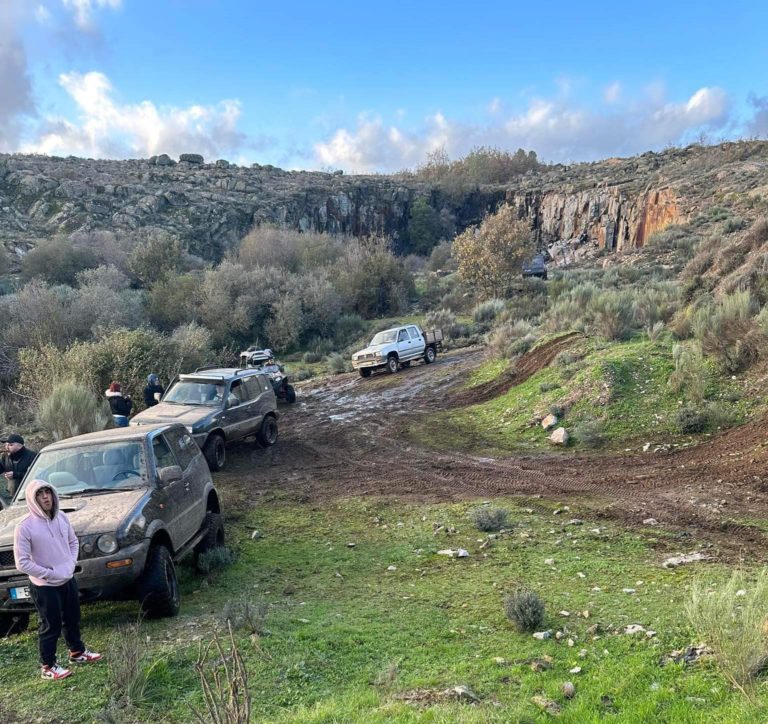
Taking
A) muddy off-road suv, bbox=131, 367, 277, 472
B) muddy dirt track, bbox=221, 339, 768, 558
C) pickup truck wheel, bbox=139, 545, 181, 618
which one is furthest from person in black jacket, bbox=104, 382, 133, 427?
pickup truck wheel, bbox=139, 545, 181, 618

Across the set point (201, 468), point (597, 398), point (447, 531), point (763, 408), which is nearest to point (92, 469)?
point (201, 468)

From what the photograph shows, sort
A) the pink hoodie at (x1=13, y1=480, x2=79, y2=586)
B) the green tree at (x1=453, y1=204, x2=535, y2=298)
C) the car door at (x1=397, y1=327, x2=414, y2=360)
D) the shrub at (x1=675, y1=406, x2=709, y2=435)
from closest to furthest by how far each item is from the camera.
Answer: the pink hoodie at (x1=13, y1=480, x2=79, y2=586) < the shrub at (x1=675, y1=406, x2=709, y2=435) < the car door at (x1=397, y1=327, x2=414, y2=360) < the green tree at (x1=453, y1=204, x2=535, y2=298)

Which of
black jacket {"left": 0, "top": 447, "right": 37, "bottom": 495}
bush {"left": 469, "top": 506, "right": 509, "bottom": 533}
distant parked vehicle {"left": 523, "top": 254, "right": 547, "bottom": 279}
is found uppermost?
distant parked vehicle {"left": 523, "top": 254, "right": 547, "bottom": 279}

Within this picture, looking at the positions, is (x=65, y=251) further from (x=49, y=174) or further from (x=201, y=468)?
(x=201, y=468)

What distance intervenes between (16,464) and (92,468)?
2285 millimetres

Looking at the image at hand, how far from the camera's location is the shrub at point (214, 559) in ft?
23.9

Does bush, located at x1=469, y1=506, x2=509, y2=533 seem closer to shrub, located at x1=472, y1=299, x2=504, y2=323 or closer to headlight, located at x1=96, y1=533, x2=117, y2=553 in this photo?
headlight, located at x1=96, y1=533, x2=117, y2=553

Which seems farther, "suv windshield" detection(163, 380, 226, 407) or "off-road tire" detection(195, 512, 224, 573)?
"suv windshield" detection(163, 380, 226, 407)

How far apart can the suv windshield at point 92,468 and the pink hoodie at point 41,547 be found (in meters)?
1.54

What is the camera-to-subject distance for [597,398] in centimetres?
1350

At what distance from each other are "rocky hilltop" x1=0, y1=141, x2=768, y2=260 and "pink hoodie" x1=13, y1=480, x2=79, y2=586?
42.2 meters

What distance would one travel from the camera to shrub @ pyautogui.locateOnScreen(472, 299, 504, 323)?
32594mm

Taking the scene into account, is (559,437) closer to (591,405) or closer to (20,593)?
(591,405)

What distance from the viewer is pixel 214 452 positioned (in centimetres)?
1245
